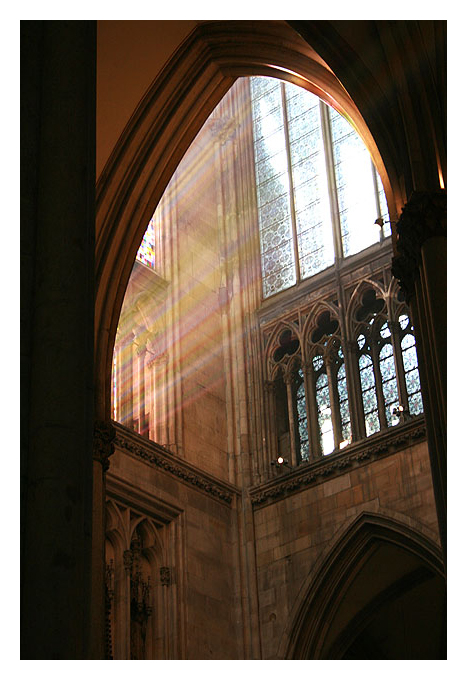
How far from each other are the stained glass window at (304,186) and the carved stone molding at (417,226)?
7.61m

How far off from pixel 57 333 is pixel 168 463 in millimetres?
9645

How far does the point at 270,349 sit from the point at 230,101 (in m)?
4.70

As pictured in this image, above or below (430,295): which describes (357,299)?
above

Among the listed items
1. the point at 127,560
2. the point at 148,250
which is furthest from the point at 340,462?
the point at 148,250

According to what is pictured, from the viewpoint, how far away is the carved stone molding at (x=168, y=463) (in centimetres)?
1425

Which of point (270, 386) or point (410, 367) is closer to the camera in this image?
point (410, 367)

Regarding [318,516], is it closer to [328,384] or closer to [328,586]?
[328,586]

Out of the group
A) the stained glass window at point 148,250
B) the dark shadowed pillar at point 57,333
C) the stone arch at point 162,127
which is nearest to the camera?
the dark shadowed pillar at point 57,333

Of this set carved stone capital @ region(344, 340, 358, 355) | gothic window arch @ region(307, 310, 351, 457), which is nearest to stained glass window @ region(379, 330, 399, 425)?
carved stone capital @ region(344, 340, 358, 355)

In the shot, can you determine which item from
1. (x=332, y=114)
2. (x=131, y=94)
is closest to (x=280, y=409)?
(x=332, y=114)

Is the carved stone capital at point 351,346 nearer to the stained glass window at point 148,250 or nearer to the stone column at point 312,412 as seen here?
the stone column at point 312,412

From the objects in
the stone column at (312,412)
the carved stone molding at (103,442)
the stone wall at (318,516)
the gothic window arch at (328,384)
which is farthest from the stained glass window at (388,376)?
the carved stone molding at (103,442)

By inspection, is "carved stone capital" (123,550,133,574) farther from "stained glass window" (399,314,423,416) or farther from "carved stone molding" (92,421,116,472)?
"stained glass window" (399,314,423,416)

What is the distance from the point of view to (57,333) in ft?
17.7
